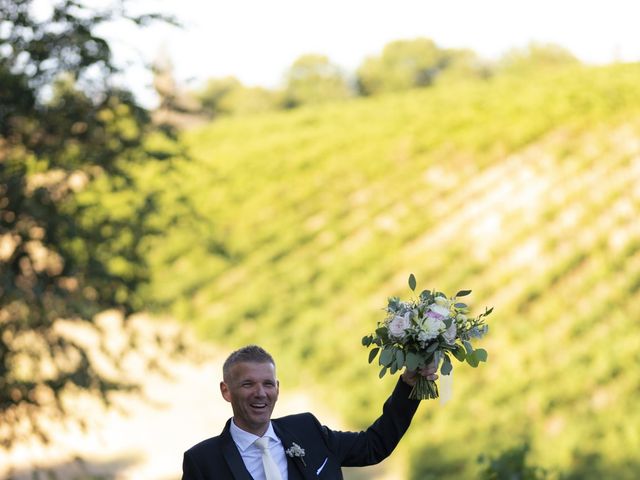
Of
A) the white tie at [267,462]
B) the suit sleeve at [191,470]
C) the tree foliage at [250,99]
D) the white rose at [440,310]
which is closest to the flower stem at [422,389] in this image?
the white rose at [440,310]

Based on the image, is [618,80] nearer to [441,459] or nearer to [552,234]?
[552,234]

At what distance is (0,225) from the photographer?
8492 mm

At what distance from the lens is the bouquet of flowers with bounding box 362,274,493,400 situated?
387cm

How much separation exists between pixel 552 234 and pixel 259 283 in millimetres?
5454

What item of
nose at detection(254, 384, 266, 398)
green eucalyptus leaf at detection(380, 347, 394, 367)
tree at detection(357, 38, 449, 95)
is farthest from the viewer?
tree at detection(357, 38, 449, 95)

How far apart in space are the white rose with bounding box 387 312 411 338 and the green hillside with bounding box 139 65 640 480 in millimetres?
6104

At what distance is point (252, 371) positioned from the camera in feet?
12.1

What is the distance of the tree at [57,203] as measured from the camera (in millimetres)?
8578

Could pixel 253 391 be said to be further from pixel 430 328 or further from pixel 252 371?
pixel 430 328

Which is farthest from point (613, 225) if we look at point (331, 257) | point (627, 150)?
point (331, 257)

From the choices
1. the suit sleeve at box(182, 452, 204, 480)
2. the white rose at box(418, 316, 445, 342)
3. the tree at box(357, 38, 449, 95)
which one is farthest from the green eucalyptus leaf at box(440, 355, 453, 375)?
the tree at box(357, 38, 449, 95)

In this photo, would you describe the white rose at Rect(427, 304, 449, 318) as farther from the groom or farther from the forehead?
the forehead

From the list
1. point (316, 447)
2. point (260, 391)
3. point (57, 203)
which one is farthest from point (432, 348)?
point (57, 203)

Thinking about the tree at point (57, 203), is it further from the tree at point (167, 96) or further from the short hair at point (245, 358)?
the short hair at point (245, 358)
